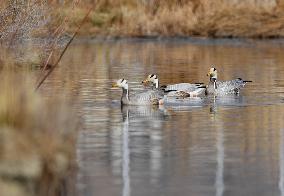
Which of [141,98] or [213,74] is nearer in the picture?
[141,98]

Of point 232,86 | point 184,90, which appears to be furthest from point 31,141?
point 232,86

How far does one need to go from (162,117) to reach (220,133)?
2816 mm

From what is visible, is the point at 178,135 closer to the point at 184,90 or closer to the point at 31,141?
the point at 31,141

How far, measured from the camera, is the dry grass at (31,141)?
11500mm

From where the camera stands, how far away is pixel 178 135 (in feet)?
55.5

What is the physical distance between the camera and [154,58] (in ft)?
122

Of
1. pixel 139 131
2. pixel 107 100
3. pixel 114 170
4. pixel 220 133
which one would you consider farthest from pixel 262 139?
pixel 107 100

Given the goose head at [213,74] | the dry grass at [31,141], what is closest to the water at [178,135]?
the dry grass at [31,141]

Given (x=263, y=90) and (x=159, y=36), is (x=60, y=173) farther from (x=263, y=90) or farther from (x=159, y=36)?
(x=159, y=36)

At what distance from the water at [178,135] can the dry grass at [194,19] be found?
1341 cm

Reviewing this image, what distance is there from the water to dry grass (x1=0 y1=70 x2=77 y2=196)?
46 cm

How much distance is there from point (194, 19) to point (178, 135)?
30.7 meters

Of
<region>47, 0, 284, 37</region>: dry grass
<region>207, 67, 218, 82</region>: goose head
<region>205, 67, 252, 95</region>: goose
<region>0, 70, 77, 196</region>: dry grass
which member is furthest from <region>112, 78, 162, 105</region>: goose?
<region>47, 0, 284, 37</region>: dry grass

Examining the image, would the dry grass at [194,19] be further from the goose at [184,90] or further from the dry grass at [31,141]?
the dry grass at [31,141]
